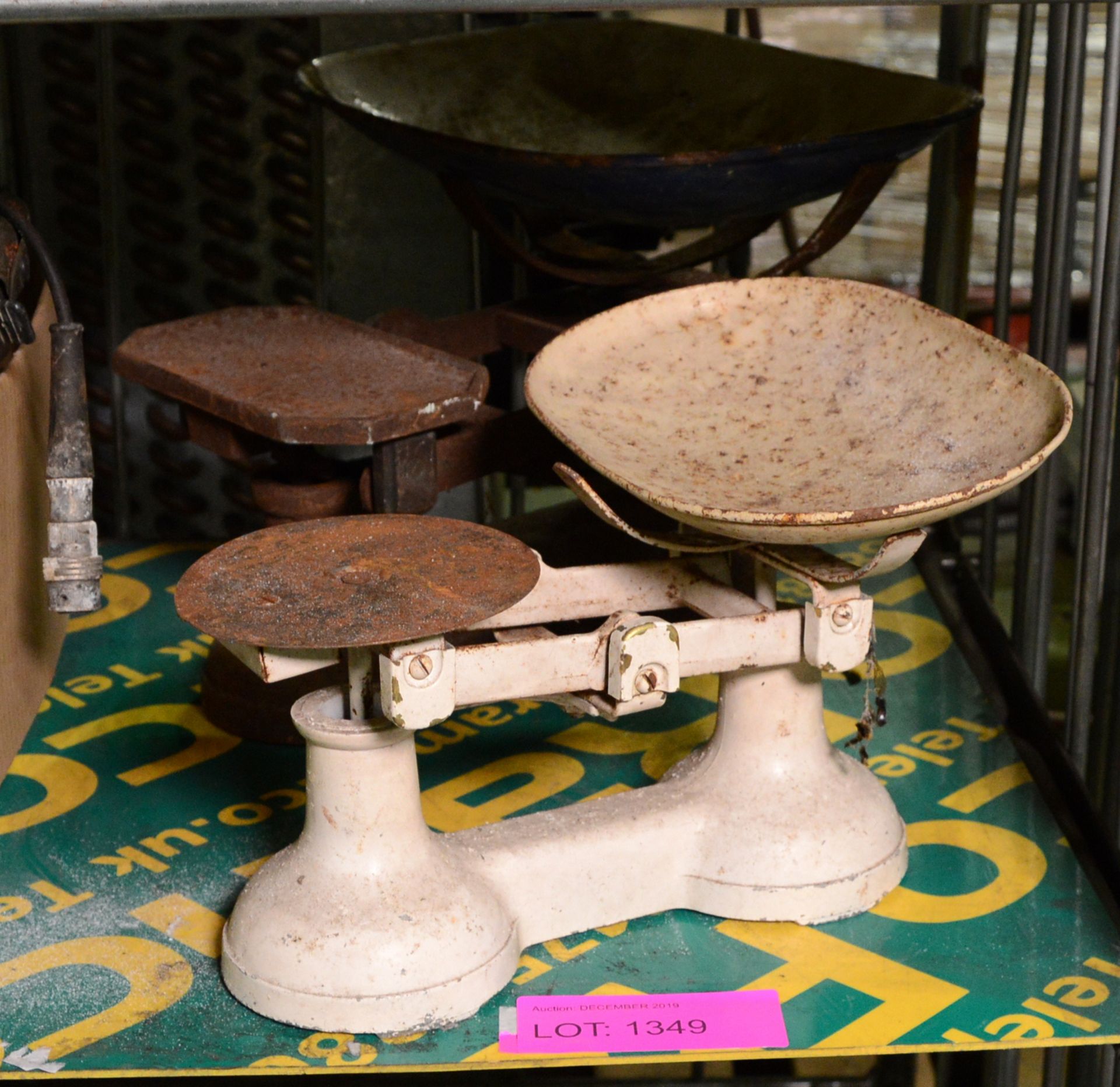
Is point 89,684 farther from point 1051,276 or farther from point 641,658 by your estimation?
point 1051,276

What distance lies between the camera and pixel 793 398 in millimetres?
1979

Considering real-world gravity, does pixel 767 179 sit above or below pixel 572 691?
above

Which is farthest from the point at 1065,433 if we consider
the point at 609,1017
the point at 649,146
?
the point at 649,146

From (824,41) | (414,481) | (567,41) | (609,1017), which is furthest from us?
(824,41)

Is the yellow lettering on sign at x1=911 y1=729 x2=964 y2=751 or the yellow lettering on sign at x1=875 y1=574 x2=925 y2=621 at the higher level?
the yellow lettering on sign at x1=875 y1=574 x2=925 y2=621

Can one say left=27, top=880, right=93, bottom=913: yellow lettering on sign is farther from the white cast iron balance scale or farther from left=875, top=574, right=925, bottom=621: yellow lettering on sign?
left=875, top=574, right=925, bottom=621: yellow lettering on sign

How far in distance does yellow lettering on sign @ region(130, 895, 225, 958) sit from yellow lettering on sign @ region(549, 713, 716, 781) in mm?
583

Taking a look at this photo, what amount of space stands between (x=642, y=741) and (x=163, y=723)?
0.67 metres

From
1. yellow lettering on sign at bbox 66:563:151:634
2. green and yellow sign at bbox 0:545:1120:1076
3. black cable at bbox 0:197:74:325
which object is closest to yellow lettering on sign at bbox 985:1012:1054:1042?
green and yellow sign at bbox 0:545:1120:1076

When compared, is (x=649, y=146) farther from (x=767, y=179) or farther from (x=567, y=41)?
(x=767, y=179)

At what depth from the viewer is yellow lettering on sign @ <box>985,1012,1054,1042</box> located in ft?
5.46

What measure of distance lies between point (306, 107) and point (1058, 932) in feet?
6.13

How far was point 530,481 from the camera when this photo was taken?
3275 millimetres

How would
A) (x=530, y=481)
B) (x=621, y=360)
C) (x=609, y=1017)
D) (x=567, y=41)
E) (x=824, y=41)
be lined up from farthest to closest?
(x=824, y=41) → (x=530, y=481) → (x=567, y=41) → (x=621, y=360) → (x=609, y=1017)
